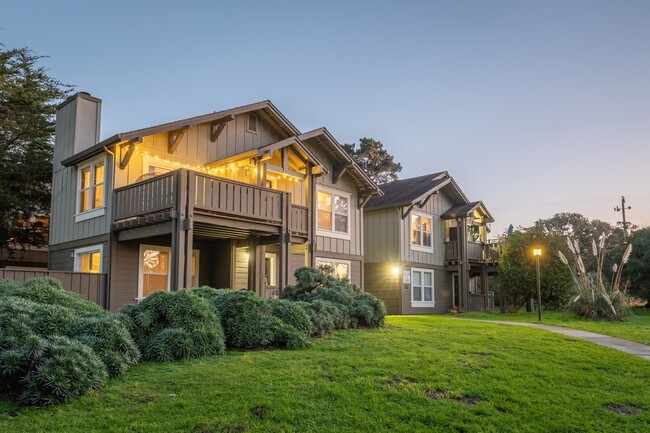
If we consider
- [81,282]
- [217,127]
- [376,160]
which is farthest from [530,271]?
[376,160]

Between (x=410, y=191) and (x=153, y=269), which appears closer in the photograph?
(x=153, y=269)

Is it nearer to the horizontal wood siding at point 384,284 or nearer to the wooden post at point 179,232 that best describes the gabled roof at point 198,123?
the wooden post at point 179,232

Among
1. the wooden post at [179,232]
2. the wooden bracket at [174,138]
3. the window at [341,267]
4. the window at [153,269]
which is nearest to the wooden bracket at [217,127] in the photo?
the wooden bracket at [174,138]

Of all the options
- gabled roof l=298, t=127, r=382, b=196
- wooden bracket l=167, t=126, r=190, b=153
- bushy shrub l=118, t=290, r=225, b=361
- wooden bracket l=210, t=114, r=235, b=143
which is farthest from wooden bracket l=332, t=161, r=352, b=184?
bushy shrub l=118, t=290, r=225, b=361

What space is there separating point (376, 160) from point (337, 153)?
28.7 meters

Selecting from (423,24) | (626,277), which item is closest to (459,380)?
(423,24)

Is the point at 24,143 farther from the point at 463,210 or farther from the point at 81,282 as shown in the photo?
the point at 463,210

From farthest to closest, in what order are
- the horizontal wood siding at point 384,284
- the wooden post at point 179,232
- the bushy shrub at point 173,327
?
the horizontal wood siding at point 384,284 → the wooden post at point 179,232 → the bushy shrub at point 173,327

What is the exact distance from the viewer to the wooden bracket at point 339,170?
800 inches

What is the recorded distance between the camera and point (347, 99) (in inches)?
1025

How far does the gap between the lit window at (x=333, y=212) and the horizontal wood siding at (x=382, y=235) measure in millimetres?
4069

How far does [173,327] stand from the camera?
25.6 ft

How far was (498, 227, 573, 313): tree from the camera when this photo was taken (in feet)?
75.9

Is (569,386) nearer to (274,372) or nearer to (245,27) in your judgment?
(274,372)
